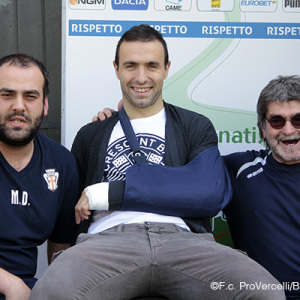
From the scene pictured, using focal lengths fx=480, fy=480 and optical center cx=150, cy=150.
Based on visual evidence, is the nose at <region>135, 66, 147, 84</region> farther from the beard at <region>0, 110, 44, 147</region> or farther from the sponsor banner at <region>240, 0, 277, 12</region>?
the sponsor banner at <region>240, 0, 277, 12</region>

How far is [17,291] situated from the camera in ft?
7.13

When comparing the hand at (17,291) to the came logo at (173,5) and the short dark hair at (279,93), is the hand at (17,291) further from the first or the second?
the came logo at (173,5)

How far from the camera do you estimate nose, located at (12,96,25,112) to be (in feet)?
7.92

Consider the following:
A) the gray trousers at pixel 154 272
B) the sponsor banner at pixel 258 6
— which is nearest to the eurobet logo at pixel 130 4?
the sponsor banner at pixel 258 6

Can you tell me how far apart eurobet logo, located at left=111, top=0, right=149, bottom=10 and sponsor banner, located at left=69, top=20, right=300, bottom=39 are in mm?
99

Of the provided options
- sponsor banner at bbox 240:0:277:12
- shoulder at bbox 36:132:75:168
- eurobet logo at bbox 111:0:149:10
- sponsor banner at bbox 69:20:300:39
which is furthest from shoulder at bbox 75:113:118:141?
sponsor banner at bbox 240:0:277:12

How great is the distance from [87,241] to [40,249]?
1.39 metres

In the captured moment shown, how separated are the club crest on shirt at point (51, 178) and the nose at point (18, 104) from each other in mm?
346

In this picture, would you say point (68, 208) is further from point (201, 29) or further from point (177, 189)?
point (201, 29)

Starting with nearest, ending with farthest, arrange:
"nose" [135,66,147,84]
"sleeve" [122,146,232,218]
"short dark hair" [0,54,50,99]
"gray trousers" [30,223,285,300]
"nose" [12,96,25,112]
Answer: "gray trousers" [30,223,285,300] → "sleeve" [122,146,232,218] → "nose" [12,96,25,112] → "short dark hair" [0,54,50,99] → "nose" [135,66,147,84]

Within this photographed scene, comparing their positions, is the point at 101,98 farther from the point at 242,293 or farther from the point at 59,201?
the point at 242,293

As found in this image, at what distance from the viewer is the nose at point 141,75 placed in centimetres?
270

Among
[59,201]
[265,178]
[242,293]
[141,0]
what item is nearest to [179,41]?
[141,0]

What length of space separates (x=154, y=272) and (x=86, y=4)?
1.97 metres
